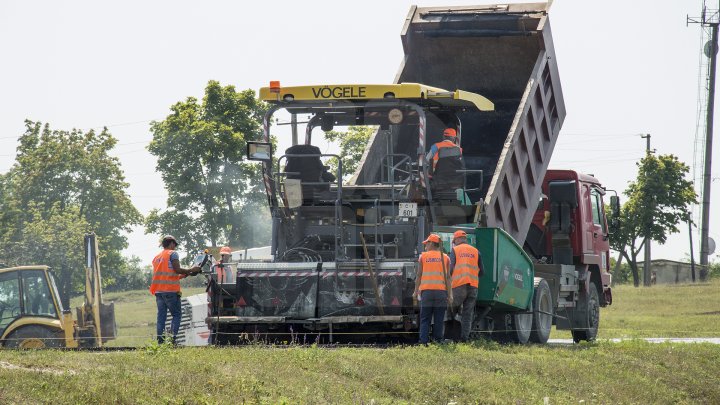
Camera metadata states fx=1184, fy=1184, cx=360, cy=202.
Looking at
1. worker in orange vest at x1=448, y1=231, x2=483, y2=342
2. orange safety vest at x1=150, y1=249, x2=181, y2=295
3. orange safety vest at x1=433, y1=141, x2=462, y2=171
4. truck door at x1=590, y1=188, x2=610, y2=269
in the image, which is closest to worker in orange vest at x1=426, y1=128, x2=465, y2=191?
orange safety vest at x1=433, y1=141, x2=462, y2=171

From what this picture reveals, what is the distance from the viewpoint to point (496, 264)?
572 inches

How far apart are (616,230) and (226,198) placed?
874 inches

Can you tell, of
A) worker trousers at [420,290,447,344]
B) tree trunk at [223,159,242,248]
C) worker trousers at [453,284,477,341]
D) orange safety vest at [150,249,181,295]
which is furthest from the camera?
tree trunk at [223,159,242,248]

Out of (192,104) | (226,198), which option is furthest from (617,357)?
(192,104)

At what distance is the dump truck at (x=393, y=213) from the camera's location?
13787 mm

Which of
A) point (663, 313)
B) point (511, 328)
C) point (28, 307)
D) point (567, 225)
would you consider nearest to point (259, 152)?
point (511, 328)

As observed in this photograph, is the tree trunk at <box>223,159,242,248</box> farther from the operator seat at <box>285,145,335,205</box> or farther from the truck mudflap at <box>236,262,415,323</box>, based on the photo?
the truck mudflap at <box>236,262,415,323</box>

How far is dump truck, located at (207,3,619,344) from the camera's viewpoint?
13.8 meters

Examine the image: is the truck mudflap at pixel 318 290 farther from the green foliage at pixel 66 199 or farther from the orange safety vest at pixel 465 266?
the green foliage at pixel 66 199

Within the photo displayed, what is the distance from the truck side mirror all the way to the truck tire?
3.98 m

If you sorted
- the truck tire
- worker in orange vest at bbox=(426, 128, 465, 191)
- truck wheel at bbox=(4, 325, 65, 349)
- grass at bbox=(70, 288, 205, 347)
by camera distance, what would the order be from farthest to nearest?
1. grass at bbox=(70, 288, 205, 347)
2. truck wheel at bbox=(4, 325, 65, 349)
3. the truck tire
4. worker in orange vest at bbox=(426, 128, 465, 191)

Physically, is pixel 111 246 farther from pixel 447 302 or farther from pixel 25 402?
pixel 25 402

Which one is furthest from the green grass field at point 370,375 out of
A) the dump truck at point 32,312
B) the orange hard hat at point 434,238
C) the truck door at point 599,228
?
the dump truck at point 32,312

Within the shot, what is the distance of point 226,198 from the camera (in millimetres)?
40031
